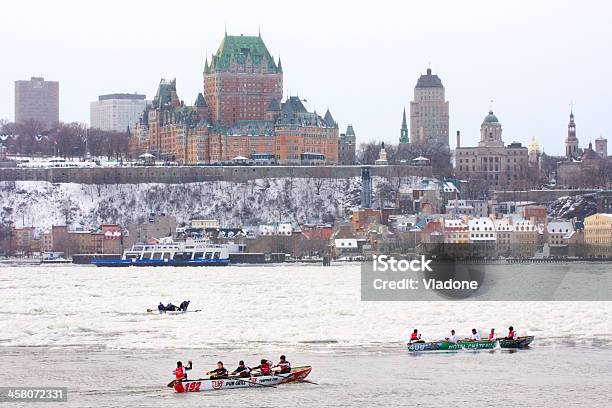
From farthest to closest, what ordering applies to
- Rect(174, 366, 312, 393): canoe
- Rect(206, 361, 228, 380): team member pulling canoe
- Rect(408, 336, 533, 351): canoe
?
Rect(408, 336, 533, 351): canoe → Rect(206, 361, 228, 380): team member pulling canoe → Rect(174, 366, 312, 393): canoe

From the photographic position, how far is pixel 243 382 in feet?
204

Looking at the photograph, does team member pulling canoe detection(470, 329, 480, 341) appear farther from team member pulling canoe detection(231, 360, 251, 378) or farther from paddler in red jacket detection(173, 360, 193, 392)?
paddler in red jacket detection(173, 360, 193, 392)

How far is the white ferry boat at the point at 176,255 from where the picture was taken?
184000mm

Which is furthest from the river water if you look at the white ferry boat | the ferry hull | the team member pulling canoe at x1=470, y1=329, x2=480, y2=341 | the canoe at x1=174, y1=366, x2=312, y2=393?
the white ferry boat

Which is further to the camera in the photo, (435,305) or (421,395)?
(435,305)

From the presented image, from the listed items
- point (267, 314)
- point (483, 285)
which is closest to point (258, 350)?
point (267, 314)

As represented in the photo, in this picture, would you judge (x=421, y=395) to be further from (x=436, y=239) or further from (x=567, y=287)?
(x=436, y=239)

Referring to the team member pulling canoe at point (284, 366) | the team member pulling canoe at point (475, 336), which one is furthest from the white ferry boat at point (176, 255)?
the team member pulling canoe at point (284, 366)

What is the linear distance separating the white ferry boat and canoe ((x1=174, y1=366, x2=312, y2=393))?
12060 centimetres

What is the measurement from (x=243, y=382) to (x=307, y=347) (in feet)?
36.9

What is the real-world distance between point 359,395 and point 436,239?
140 metres

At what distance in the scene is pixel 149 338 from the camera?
77.6 metres

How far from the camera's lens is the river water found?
60.4 m

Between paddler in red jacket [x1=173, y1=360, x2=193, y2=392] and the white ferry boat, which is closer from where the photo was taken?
paddler in red jacket [x1=173, y1=360, x2=193, y2=392]
